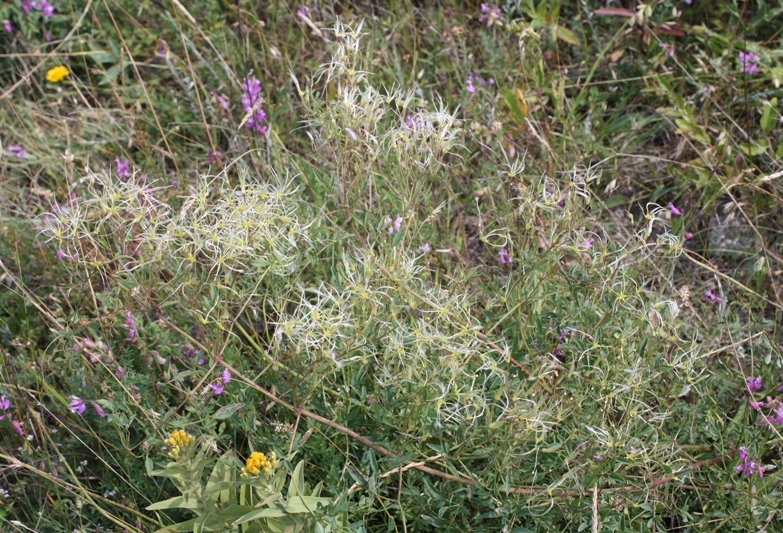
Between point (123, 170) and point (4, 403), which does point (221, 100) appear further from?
point (4, 403)

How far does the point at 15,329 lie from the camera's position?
10.2 ft

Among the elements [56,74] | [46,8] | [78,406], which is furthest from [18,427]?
[46,8]

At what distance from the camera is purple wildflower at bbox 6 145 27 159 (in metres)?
3.79

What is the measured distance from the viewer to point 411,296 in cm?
209

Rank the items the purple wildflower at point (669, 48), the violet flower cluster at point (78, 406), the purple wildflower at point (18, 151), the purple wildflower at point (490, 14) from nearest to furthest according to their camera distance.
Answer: the violet flower cluster at point (78, 406), the purple wildflower at point (669, 48), the purple wildflower at point (490, 14), the purple wildflower at point (18, 151)

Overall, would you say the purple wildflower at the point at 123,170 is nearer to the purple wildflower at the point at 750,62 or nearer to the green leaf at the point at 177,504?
the green leaf at the point at 177,504

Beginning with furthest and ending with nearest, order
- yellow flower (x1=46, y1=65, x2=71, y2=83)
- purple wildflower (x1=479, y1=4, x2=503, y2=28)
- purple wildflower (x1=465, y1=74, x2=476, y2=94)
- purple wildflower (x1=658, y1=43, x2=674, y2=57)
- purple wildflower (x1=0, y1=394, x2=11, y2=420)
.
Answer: yellow flower (x1=46, y1=65, x2=71, y2=83)
purple wildflower (x1=479, y1=4, x2=503, y2=28)
purple wildflower (x1=658, y1=43, x2=674, y2=57)
purple wildflower (x1=465, y1=74, x2=476, y2=94)
purple wildflower (x1=0, y1=394, x2=11, y2=420)

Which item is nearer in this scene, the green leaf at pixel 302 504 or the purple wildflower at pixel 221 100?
the green leaf at pixel 302 504

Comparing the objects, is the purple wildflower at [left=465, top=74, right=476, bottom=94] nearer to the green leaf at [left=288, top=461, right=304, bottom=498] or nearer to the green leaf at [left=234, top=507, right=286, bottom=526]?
the green leaf at [left=288, top=461, right=304, bottom=498]

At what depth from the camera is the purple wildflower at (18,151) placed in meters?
3.79

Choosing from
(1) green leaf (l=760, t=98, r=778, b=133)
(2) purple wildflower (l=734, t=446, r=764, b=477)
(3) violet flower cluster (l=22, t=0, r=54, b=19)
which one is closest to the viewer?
(2) purple wildflower (l=734, t=446, r=764, b=477)

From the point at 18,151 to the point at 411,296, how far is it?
2564 mm

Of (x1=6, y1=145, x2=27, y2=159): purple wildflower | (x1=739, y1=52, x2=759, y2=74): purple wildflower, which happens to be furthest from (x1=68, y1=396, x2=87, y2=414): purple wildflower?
(x1=739, y1=52, x2=759, y2=74): purple wildflower

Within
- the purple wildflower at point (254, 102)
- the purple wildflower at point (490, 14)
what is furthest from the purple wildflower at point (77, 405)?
the purple wildflower at point (490, 14)
